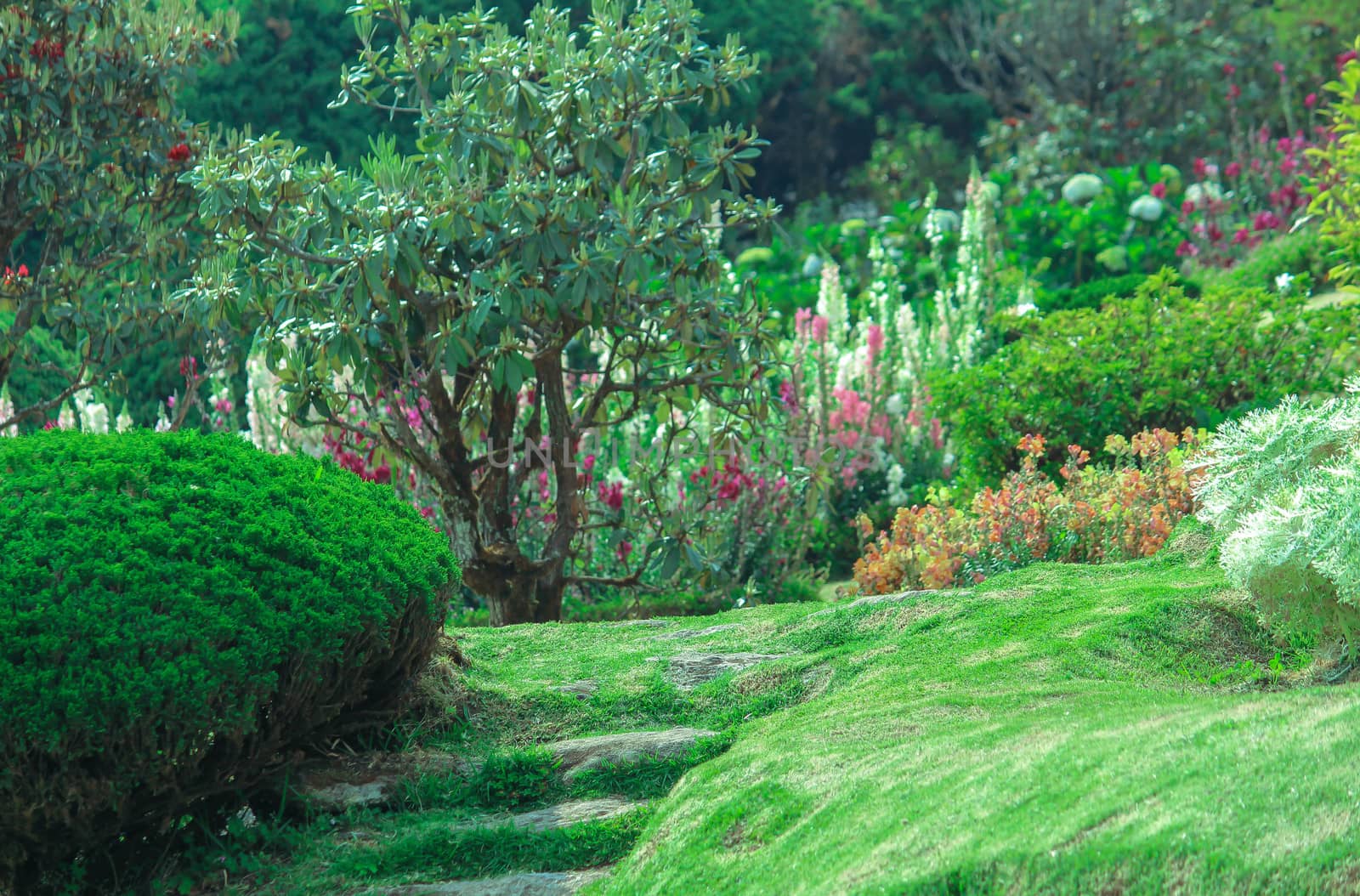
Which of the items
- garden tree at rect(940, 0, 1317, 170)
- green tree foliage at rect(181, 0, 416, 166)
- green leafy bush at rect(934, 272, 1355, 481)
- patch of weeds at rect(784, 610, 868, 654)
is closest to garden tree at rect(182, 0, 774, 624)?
patch of weeds at rect(784, 610, 868, 654)

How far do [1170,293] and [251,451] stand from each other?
5577 mm

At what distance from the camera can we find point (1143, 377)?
7398mm

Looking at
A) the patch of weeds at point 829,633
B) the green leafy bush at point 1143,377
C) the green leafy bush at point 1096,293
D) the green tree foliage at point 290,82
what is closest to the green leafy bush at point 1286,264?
the green leafy bush at point 1096,293

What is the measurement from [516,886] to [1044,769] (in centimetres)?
136

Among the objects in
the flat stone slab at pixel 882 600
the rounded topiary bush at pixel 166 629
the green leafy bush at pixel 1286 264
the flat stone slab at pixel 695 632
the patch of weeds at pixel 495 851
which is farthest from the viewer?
the green leafy bush at pixel 1286 264

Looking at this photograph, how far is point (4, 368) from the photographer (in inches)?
267

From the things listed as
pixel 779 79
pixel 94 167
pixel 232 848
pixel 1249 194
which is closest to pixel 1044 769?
pixel 232 848

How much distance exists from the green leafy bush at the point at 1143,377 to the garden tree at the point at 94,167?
14.4 feet

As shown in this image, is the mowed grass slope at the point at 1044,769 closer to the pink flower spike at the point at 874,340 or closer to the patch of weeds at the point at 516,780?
the patch of weeds at the point at 516,780

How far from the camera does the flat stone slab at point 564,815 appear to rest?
373 cm

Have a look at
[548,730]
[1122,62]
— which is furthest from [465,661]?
[1122,62]

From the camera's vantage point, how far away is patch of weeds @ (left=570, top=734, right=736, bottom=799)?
3.92 metres

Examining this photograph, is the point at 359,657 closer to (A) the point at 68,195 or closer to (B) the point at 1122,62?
(A) the point at 68,195

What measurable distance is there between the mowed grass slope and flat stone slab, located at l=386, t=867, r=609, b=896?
128 millimetres
